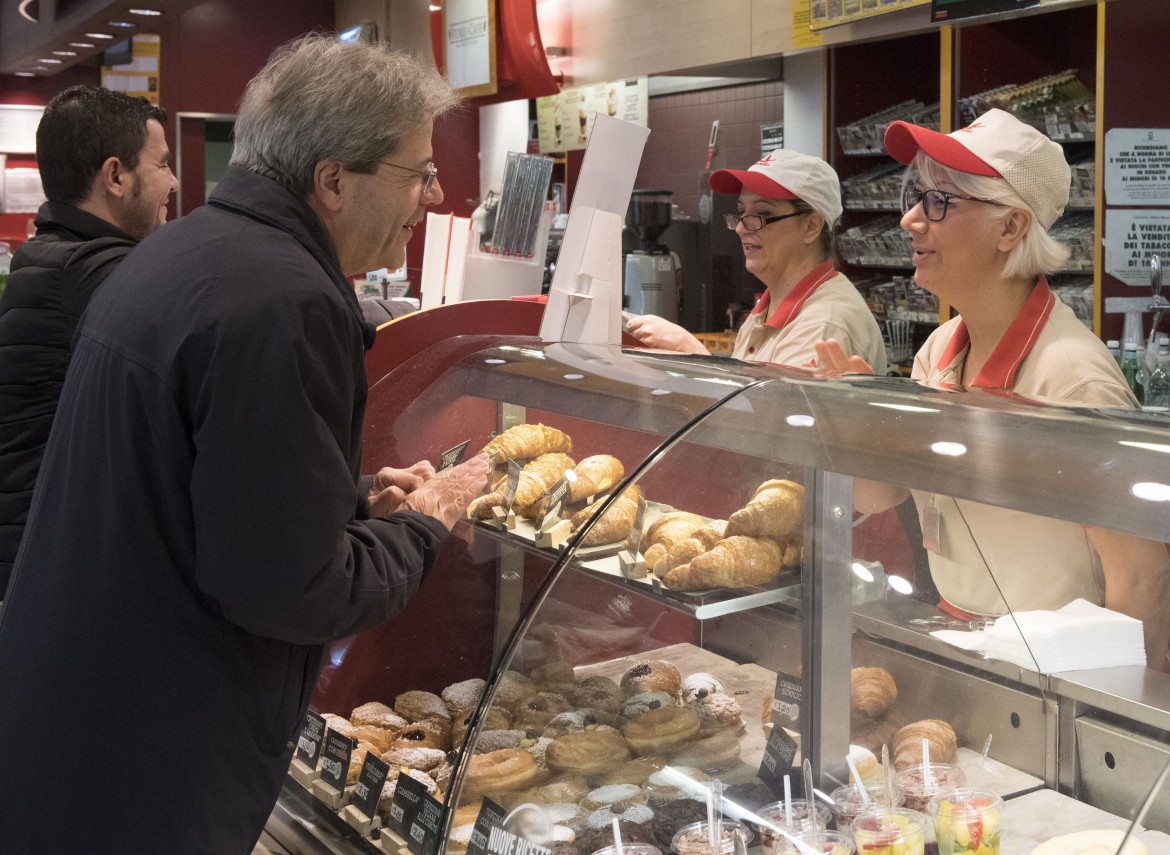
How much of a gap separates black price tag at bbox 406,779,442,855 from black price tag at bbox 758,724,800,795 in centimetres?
46

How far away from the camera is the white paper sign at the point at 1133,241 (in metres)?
4.24

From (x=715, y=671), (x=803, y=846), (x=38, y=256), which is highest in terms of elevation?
(x=38, y=256)

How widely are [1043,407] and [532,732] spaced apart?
834 millimetres

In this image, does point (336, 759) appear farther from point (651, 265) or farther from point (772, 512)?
point (651, 265)

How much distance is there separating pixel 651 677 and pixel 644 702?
0.04 meters

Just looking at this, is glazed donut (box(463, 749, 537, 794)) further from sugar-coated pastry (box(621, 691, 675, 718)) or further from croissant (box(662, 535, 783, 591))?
croissant (box(662, 535, 783, 591))

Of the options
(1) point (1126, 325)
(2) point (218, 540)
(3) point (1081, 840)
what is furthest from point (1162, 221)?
(2) point (218, 540)

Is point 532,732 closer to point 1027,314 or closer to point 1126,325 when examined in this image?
point 1027,314

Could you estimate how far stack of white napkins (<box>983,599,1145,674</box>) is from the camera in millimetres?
1269

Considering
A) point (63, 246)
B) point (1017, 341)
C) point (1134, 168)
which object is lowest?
point (1017, 341)

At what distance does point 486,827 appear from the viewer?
1561mm

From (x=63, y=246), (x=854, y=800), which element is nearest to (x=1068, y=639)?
(x=854, y=800)

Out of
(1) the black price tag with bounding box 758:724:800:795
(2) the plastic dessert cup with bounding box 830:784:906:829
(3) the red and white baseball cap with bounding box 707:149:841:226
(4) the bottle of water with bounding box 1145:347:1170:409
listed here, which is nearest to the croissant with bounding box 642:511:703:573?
(1) the black price tag with bounding box 758:724:800:795

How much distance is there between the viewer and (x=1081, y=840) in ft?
4.28
